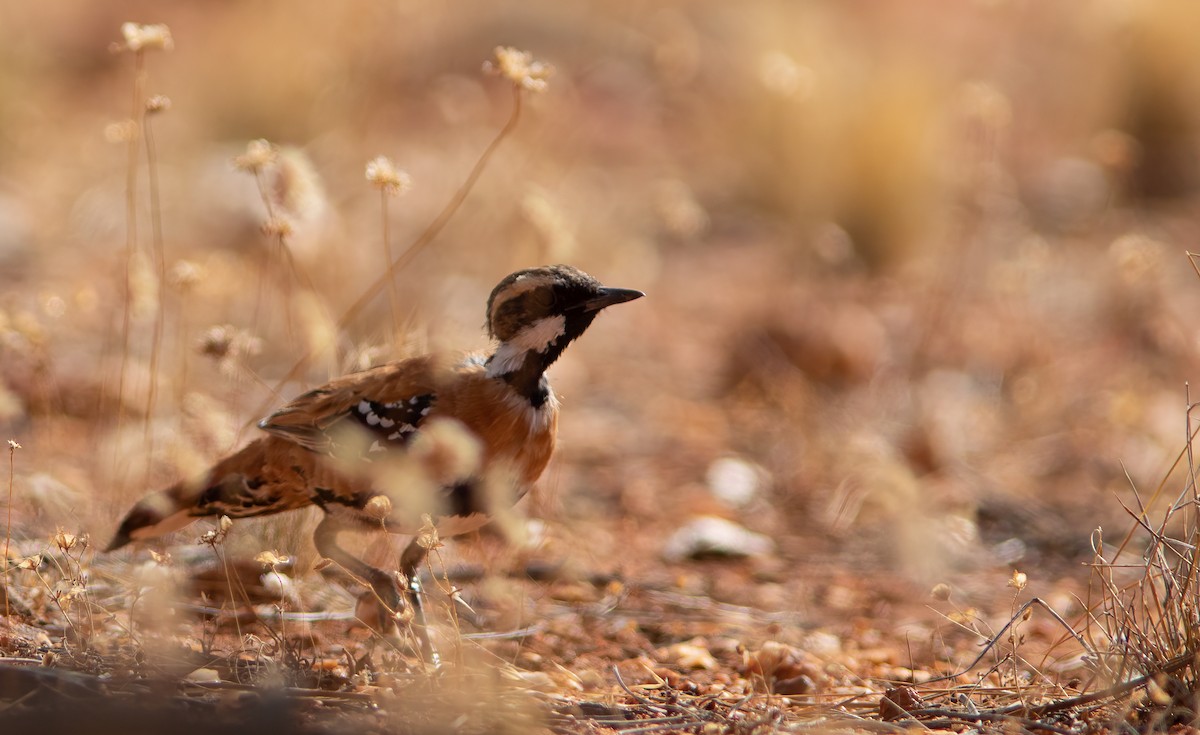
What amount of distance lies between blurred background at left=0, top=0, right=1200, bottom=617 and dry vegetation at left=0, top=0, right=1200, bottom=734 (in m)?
0.04

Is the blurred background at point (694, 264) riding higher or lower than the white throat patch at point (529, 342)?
higher

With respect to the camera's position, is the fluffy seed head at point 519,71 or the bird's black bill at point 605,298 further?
the bird's black bill at point 605,298

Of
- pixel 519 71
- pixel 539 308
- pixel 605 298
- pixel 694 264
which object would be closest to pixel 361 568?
pixel 539 308

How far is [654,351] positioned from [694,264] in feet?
6.68

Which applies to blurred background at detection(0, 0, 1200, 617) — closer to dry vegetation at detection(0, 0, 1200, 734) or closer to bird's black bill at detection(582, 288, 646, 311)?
dry vegetation at detection(0, 0, 1200, 734)

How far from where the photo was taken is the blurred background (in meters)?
6.44

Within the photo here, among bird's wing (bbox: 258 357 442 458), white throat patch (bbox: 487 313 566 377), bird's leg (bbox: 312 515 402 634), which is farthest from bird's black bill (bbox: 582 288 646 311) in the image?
bird's leg (bbox: 312 515 402 634)

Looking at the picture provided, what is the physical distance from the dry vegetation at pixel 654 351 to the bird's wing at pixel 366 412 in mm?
293

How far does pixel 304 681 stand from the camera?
4.18 meters

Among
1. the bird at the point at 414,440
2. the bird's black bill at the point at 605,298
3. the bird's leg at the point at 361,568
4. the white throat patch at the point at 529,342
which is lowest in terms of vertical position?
the bird's leg at the point at 361,568

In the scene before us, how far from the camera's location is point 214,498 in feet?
16.2

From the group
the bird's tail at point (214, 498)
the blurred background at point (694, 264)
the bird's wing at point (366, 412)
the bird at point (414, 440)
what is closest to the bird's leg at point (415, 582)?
the bird at point (414, 440)

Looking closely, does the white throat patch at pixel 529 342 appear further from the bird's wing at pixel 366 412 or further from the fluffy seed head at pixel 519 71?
the fluffy seed head at pixel 519 71

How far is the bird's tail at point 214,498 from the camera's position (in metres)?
4.88
